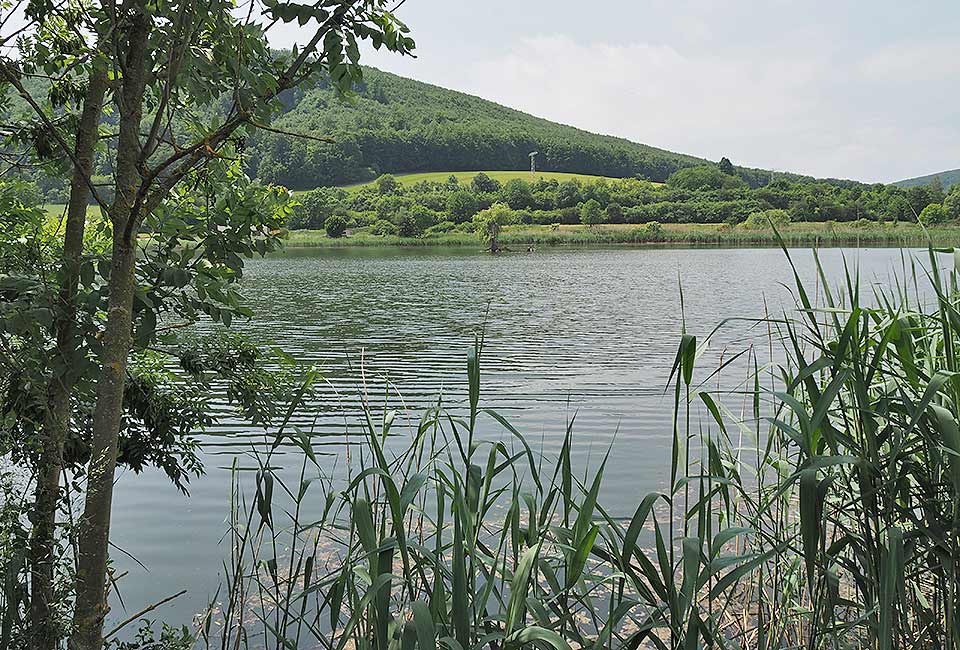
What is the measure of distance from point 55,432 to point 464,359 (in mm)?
10350

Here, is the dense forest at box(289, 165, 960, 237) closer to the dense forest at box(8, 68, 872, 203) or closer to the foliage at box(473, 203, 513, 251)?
the foliage at box(473, 203, 513, 251)

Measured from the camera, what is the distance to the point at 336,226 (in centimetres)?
7288

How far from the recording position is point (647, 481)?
6.62 m

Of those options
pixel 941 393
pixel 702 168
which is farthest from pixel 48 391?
pixel 702 168

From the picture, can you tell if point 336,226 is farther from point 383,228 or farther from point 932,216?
point 932,216

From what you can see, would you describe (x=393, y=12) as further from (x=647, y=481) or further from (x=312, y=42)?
(x=647, y=481)

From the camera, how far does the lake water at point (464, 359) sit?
5512 mm

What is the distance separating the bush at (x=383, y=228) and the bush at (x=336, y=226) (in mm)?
2832

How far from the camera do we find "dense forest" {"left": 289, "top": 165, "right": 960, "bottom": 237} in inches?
2995

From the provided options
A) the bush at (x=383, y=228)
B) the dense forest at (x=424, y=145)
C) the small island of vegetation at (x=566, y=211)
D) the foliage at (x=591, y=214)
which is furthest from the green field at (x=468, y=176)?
the bush at (x=383, y=228)

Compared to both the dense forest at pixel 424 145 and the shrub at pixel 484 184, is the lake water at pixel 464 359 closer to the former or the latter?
the dense forest at pixel 424 145

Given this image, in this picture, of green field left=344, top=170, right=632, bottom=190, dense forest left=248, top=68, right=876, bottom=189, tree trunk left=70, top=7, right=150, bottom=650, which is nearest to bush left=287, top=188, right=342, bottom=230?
dense forest left=248, top=68, right=876, bottom=189

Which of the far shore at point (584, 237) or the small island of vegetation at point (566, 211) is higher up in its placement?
the small island of vegetation at point (566, 211)

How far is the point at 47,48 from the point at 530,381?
8.83 meters
